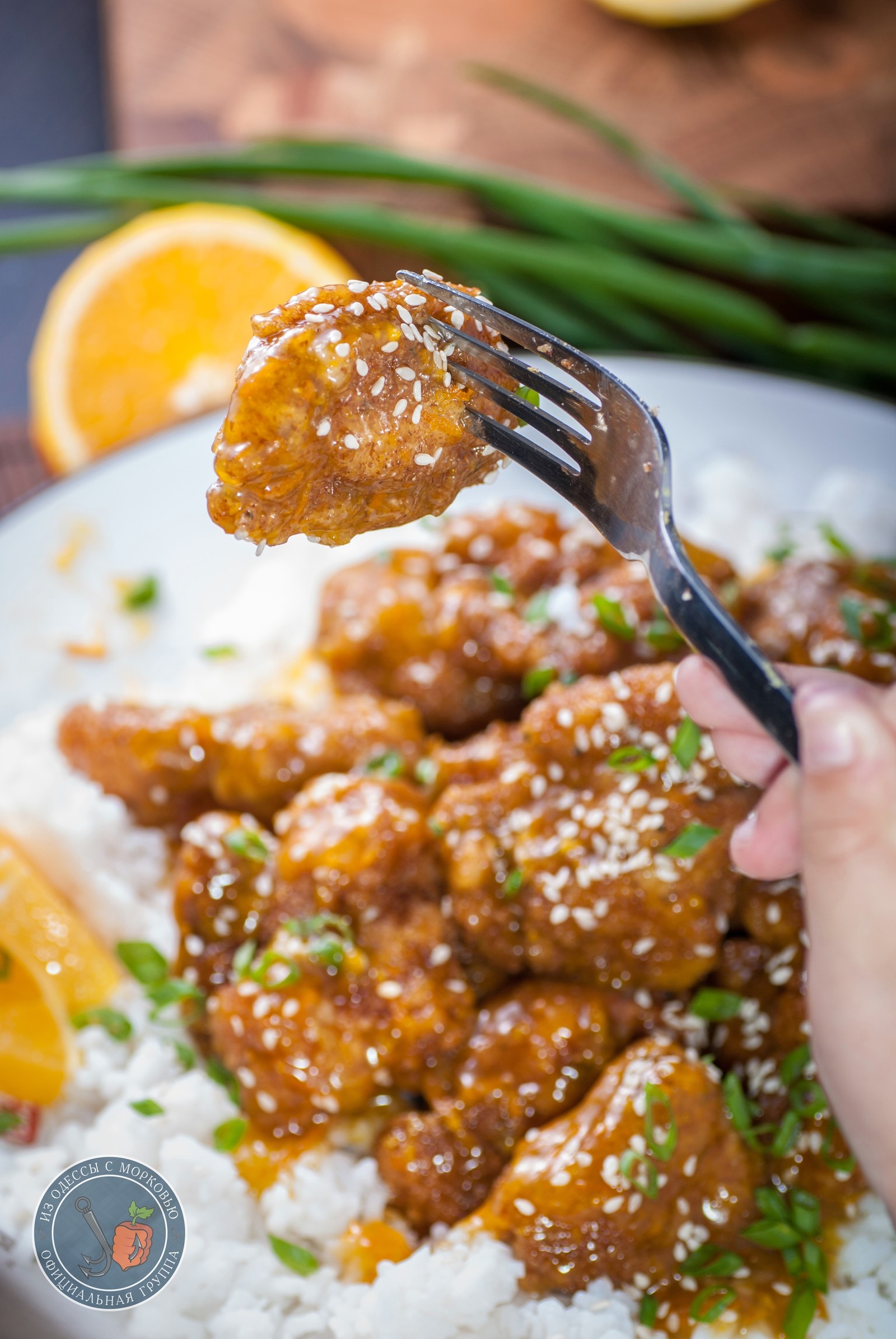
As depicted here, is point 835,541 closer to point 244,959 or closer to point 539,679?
point 539,679

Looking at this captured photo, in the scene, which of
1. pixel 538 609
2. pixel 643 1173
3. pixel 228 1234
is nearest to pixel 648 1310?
pixel 643 1173

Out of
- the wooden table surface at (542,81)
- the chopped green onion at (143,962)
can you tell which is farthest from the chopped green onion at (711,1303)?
the wooden table surface at (542,81)

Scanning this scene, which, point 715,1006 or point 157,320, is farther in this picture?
point 157,320

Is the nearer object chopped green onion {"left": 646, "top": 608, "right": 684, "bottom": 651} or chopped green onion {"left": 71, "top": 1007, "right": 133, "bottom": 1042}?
chopped green onion {"left": 71, "top": 1007, "right": 133, "bottom": 1042}

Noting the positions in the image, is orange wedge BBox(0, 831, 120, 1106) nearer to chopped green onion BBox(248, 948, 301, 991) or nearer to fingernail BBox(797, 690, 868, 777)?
chopped green onion BBox(248, 948, 301, 991)

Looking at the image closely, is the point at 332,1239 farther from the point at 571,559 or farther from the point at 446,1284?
the point at 571,559

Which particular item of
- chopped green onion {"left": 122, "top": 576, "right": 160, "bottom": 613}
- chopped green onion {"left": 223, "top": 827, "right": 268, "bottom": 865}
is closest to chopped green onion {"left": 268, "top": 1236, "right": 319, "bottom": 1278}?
chopped green onion {"left": 223, "top": 827, "right": 268, "bottom": 865}

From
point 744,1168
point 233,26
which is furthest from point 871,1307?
point 233,26
